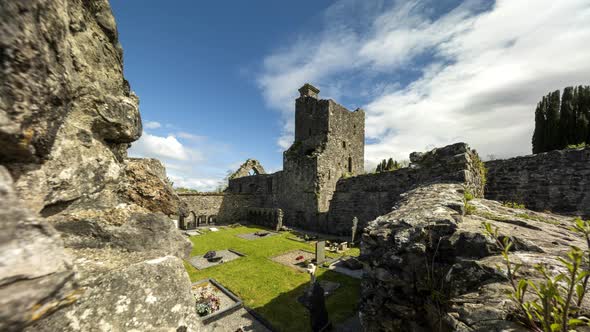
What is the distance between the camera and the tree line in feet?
48.1

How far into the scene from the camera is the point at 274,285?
728 cm

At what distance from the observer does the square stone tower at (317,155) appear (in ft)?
55.4

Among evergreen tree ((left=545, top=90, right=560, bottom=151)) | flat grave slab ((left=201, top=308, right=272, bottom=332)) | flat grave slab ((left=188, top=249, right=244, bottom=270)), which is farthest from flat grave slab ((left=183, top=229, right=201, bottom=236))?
evergreen tree ((left=545, top=90, right=560, bottom=151))

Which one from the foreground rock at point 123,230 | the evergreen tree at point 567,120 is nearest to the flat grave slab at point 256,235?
the foreground rock at point 123,230

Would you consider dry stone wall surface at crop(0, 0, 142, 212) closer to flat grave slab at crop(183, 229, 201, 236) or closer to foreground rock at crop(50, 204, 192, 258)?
foreground rock at crop(50, 204, 192, 258)

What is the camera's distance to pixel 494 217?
3.70 metres

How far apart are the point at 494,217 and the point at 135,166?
4.89m

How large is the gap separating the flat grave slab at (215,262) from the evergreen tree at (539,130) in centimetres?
2148

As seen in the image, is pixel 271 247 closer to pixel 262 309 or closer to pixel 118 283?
pixel 262 309

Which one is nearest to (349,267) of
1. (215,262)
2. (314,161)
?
(215,262)

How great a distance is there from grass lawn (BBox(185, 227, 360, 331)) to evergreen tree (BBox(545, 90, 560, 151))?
1629 centimetres

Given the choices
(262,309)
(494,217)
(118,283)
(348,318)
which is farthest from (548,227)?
(262,309)

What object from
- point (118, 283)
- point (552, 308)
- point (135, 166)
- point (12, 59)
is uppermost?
point (12, 59)

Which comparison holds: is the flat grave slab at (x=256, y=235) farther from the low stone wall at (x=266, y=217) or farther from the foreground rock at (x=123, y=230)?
the foreground rock at (x=123, y=230)
